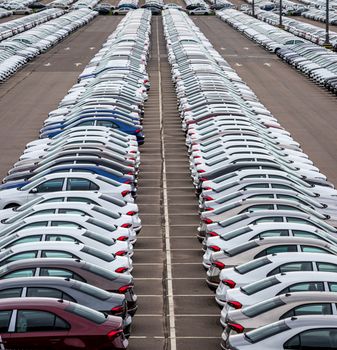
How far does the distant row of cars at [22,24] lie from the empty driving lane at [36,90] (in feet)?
18.3

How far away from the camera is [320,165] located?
36531 mm

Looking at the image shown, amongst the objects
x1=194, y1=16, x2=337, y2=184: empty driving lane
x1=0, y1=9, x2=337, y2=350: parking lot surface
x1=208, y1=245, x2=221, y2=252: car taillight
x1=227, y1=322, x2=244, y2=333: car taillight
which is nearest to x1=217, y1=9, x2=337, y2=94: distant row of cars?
x1=194, y1=16, x2=337, y2=184: empty driving lane

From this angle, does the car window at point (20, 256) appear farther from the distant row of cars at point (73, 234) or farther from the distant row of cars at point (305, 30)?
the distant row of cars at point (305, 30)

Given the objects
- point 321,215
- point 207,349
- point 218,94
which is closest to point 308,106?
point 218,94

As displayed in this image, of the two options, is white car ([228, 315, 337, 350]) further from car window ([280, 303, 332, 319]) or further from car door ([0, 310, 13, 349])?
car door ([0, 310, 13, 349])

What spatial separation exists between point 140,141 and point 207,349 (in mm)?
20035

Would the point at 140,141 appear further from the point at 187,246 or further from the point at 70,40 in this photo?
the point at 70,40

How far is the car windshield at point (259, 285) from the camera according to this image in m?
18.5

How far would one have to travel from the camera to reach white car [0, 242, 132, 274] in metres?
20.2

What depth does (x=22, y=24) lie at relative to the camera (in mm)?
108938

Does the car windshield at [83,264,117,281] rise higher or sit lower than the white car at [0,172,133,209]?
higher

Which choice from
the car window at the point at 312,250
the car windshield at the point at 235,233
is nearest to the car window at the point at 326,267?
the car window at the point at 312,250

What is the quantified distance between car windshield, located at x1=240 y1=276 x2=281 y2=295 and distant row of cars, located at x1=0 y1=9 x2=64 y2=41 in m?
76.8

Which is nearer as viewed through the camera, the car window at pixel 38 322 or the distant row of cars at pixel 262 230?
the car window at pixel 38 322
